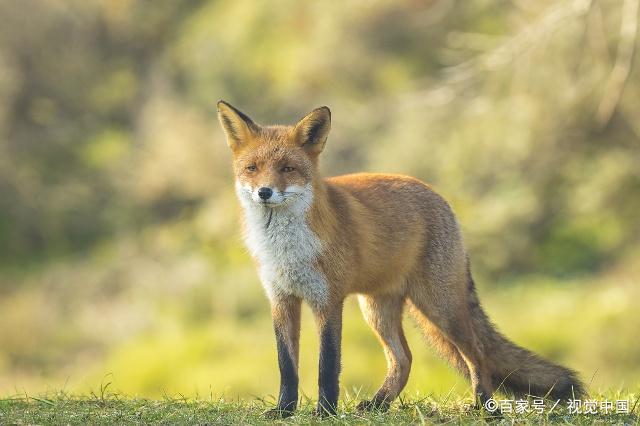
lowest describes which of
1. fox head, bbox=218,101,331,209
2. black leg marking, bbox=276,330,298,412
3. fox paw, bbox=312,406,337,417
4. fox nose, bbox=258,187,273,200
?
fox paw, bbox=312,406,337,417

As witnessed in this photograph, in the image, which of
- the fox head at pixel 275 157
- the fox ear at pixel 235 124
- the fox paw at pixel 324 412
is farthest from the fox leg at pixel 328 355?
the fox ear at pixel 235 124

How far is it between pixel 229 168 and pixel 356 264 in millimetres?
20254

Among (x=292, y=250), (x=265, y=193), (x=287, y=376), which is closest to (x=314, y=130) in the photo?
(x=265, y=193)

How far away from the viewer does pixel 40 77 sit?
96.7 ft

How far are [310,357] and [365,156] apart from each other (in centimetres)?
917

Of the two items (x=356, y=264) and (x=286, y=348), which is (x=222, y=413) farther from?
(x=356, y=264)

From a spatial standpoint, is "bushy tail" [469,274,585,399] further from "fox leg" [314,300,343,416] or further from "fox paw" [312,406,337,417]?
"fox paw" [312,406,337,417]

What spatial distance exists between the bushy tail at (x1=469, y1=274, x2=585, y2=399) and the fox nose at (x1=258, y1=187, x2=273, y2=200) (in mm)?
2085

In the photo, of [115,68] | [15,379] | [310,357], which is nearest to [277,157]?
[310,357]

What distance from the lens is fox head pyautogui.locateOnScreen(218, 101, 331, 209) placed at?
6332 millimetres

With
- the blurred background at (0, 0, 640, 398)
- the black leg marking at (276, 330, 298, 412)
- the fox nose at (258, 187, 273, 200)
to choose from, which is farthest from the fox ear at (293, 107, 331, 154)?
the blurred background at (0, 0, 640, 398)

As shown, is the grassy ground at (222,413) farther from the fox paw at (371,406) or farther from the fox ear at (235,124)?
the fox ear at (235,124)

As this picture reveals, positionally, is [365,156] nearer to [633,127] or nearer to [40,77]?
[633,127]

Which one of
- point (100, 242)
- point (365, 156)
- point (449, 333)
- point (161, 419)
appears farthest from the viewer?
point (100, 242)
